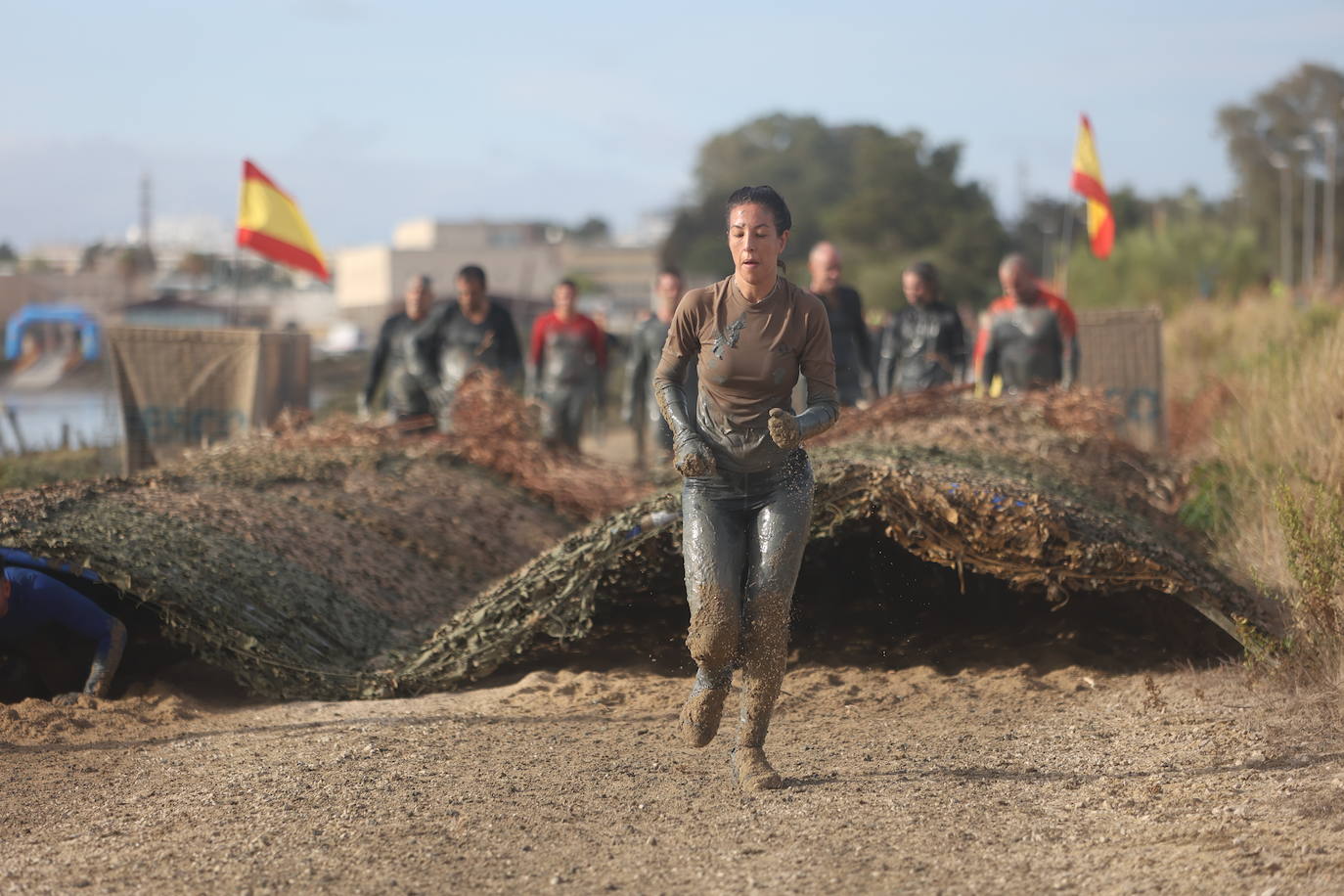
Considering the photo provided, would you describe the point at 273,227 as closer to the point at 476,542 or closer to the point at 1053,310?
the point at 476,542

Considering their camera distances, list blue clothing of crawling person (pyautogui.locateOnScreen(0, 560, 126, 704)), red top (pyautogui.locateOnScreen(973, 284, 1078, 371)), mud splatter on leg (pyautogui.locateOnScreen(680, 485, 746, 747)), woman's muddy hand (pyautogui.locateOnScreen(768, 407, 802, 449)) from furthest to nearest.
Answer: red top (pyautogui.locateOnScreen(973, 284, 1078, 371))
blue clothing of crawling person (pyautogui.locateOnScreen(0, 560, 126, 704))
mud splatter on leg (pyautogui.locateOnScreen(680, 485, 746, 747))
woman's muddy hand (pyautogui.locateOnScreen(768, 407, 802, 449))

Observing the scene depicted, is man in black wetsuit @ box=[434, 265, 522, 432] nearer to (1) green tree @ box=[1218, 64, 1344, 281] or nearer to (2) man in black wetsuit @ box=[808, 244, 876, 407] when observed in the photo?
(2) man in black wetsuit @ box=[808, 244, 876, 407]

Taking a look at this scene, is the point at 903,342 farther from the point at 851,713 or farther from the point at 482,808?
the point at 482,808

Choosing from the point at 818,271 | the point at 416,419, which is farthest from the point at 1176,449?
the point at 416,419

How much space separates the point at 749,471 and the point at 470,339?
8.01 m

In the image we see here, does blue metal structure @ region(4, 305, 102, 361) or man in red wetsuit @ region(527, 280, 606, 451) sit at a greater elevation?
blue metal structure @ region(4, 305, 102, 361)

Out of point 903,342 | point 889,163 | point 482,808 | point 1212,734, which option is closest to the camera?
point 482,808

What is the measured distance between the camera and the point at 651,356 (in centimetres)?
1512

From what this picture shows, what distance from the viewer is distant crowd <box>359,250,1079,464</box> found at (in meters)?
12.5

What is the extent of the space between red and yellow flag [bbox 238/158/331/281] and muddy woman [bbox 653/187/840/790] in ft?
34.5

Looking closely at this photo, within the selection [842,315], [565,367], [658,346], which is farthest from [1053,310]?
[565,367]

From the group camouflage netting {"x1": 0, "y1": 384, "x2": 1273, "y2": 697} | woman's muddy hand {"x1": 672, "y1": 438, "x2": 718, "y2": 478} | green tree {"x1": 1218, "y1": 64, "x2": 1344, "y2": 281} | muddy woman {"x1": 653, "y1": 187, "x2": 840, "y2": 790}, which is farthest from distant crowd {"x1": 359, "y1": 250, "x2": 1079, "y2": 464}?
green tree {"x1": 1218, "y1": 64, "x2": 1344, "y2": 281}

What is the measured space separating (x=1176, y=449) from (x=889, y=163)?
59949mm

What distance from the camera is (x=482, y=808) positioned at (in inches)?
225
